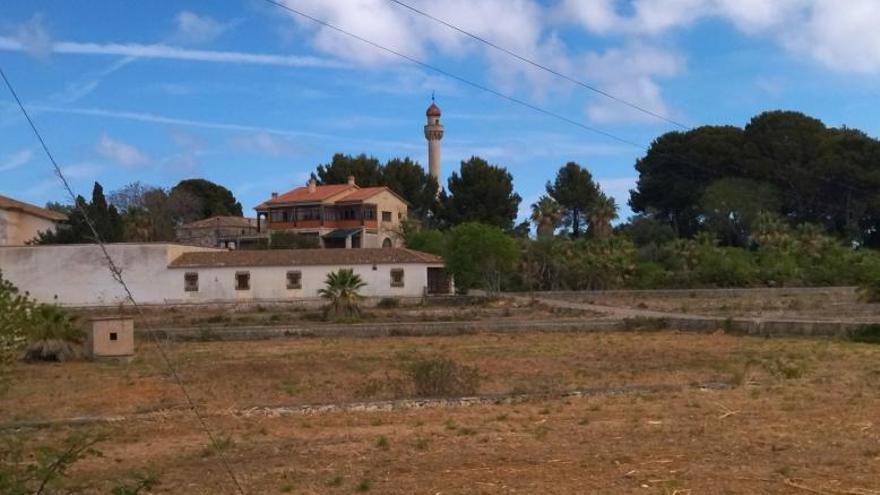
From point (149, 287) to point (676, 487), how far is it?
162ft

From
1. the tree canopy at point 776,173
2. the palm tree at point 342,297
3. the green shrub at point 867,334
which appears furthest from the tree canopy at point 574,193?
the green shrub at point 867,334

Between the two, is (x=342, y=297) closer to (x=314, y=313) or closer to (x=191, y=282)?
(x=314, y=313)

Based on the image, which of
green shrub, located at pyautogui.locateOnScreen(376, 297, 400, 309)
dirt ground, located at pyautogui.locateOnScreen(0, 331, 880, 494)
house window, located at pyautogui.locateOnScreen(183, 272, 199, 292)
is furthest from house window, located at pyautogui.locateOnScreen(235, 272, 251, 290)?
dirt ground, located at pyautogui.locateOnScreen(0, 331, 880, 494)

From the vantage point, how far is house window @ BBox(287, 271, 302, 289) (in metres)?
54.2

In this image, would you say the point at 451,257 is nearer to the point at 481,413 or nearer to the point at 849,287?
the point at 849,287

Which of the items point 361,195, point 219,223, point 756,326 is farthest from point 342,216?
point 756,326

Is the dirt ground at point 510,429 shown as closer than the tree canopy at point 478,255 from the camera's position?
Yes

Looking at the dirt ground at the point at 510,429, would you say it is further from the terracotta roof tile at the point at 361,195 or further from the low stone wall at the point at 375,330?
the terracotta roof tile at the point at 361,195

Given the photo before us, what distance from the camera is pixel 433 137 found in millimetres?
93000

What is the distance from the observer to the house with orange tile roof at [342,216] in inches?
2936

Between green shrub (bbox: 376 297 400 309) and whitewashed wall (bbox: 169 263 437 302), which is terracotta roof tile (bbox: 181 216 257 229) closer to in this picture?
whitewashed wall (bbox: 169 263 437 302)

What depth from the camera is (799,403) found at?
42.1 ft

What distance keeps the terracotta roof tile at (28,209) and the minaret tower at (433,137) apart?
3477 centimetres

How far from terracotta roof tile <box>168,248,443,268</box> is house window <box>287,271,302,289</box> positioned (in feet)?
1.97
